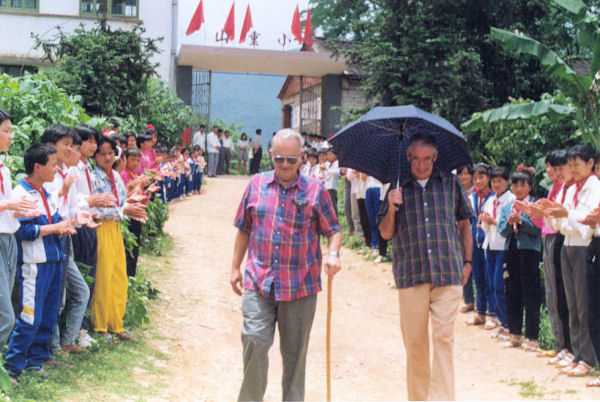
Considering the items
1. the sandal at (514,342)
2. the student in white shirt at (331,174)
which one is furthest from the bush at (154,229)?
the sandal at (514,342)

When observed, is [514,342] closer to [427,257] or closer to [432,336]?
[432,336]

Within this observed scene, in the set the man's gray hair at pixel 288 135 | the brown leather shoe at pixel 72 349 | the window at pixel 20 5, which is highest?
the window at pixel 20 5

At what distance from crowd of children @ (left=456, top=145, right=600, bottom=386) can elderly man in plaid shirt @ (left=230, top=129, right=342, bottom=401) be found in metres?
2.81

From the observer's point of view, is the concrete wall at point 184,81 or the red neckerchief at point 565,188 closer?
the red neckerchief at point 565,188

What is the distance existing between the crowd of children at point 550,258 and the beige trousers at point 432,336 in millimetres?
1951

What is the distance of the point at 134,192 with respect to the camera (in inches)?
279

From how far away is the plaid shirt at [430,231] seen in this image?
197 inches

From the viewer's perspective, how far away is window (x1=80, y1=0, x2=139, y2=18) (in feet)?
73.3

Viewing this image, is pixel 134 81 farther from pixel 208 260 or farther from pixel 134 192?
pixel 134 192

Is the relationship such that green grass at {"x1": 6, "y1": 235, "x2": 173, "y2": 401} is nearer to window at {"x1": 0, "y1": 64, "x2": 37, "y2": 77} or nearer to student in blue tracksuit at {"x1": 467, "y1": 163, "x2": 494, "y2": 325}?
student in blue tracksuit at {"x1": 467, "y1": 163, "x2": 494, "y2": 325}

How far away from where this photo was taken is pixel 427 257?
5023 mm

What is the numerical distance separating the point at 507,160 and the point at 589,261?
6877 mm

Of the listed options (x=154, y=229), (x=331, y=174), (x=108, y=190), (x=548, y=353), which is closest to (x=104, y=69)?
(x=154, y=229)

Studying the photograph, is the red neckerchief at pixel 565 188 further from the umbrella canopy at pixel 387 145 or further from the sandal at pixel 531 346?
the umbrella canopy at pixel 387 145
